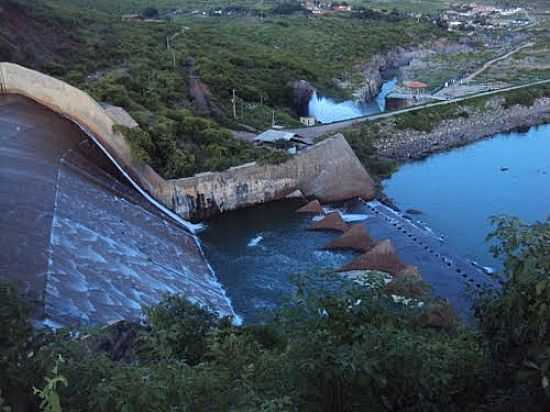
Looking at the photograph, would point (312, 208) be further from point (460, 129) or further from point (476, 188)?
point (460, 129)

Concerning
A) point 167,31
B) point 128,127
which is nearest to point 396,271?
point 128,127

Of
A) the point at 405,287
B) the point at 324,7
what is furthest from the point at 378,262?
the point at 324,7

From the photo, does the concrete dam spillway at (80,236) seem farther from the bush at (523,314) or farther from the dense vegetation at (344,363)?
the bush at (523,314)

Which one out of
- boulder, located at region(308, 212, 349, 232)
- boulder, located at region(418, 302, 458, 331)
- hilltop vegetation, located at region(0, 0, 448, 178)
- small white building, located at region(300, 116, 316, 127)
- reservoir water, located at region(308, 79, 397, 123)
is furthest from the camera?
reservoir water, located at region(308, 79, 397, 123)

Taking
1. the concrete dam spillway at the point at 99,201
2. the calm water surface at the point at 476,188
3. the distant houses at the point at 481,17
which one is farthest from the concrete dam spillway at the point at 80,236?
the distant houses at the point at 481,17

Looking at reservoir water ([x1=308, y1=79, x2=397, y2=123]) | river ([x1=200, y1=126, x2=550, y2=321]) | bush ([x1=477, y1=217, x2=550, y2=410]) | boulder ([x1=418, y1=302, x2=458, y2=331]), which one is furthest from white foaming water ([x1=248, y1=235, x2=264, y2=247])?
reservoir water ([x1=308, y1=79, x2=397, y2=123])

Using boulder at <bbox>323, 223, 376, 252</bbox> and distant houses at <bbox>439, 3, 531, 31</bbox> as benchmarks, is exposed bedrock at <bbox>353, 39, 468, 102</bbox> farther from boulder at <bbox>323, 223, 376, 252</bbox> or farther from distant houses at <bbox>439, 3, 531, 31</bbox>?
boulder at <bbox>323, 223, 376, 252</bbox>
